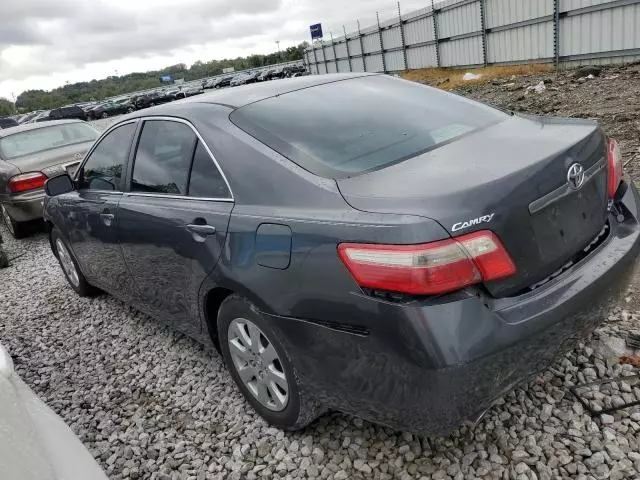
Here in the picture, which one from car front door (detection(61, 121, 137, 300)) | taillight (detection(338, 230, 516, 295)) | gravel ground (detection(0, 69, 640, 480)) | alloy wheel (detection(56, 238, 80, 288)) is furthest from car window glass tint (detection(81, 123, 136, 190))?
taillight (detection(338, 230, 516, 295))

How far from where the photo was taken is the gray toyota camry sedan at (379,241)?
1.79 metres

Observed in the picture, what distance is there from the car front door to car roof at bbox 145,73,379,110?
509mm

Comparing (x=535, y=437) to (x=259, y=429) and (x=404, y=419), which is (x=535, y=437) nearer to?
(x=404, y=419)

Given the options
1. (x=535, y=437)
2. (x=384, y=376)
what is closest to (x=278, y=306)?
(x=384, y=376)

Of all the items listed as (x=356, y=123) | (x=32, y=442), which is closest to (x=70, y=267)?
(x=356, y=123)

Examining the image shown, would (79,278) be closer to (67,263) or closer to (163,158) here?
(67,263)

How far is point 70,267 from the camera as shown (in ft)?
16.1

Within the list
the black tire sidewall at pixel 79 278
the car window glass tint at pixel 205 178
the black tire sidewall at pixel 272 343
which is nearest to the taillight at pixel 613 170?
the black tire sidewall at pixel 272 343

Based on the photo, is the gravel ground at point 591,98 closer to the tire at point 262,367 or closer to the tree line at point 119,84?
the tire at point 262,367

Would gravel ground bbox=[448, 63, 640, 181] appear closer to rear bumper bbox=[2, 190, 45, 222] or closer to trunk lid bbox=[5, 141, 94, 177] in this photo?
trunk lid bbox=[5, 141, 94, 177]

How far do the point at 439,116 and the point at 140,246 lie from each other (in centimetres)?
185

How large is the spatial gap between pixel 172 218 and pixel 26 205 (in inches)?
214

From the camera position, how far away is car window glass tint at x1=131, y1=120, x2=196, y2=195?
2828 mm

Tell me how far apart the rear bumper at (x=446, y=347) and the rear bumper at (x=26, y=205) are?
20.3 ft
